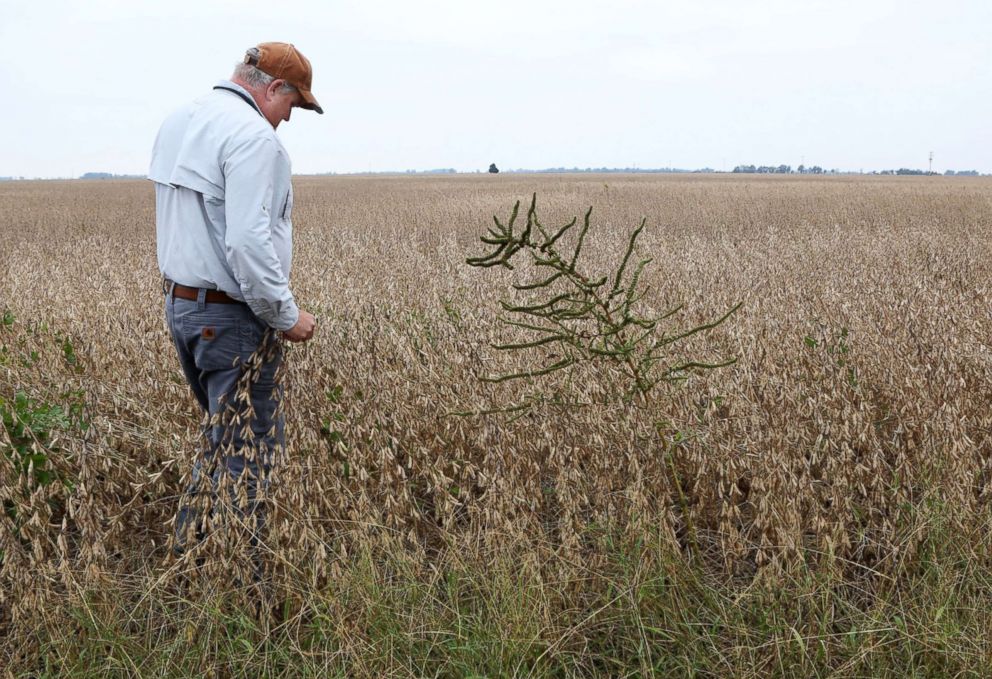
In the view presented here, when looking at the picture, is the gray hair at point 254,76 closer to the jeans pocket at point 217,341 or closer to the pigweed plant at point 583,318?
the jeans pocket at point 217,341

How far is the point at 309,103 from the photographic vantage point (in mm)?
2893

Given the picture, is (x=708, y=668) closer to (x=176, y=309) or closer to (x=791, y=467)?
(x=791, y=467)

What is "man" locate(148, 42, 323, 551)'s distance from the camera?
8.34 ft

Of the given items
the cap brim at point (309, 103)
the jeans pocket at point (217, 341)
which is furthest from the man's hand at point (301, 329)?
the cap brim at point (309, 103)

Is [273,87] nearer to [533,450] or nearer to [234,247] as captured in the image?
[234,247]

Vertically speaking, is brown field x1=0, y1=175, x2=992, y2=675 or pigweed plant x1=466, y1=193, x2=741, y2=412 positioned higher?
pigweed plant x1=466, y1=193, x2=741, y2=412

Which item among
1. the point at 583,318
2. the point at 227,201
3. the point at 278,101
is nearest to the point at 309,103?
the point at 278,101

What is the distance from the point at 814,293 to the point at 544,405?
140 inches

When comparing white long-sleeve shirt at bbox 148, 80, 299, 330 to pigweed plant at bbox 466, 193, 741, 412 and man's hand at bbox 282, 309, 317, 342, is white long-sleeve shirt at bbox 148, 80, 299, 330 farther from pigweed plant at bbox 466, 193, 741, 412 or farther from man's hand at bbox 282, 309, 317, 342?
pigweed plant at bbox 466, 193, 741, 412

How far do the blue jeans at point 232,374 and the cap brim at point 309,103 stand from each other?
820 millimetres

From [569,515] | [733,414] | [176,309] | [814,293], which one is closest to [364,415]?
[176,309]

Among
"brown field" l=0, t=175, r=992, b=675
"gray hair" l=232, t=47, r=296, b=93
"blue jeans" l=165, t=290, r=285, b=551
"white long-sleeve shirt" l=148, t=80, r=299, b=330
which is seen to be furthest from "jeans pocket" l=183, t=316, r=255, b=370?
"gray hair" l=232, t=47, r=296, b=93

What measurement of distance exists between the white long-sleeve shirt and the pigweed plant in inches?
30.3

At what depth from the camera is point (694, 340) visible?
4.38 meters
